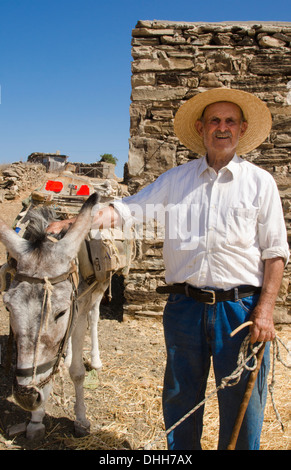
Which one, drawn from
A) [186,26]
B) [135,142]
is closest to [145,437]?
[135,142]

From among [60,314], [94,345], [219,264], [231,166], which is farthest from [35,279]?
[94,345]

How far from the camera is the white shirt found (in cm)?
181

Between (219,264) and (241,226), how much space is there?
0.23 m

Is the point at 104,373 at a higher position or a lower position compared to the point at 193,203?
lower

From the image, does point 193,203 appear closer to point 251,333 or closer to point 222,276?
point 222,276

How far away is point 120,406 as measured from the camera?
3217 millimetres

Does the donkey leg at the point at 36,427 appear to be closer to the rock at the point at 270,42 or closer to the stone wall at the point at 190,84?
the stone wall at the point at 190,84

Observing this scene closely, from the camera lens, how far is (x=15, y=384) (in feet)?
5.94

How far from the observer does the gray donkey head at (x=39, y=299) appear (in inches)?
70.6

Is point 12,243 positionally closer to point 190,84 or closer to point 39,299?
point 39,299

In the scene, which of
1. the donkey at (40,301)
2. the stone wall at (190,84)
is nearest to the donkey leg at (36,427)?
the donkey at (40,301)

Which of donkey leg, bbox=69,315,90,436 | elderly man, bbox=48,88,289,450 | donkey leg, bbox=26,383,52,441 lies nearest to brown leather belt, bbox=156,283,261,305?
elderly man, bbox=48,88,289,450

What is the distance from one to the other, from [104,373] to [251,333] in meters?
2.54

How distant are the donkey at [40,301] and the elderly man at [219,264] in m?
0.34
